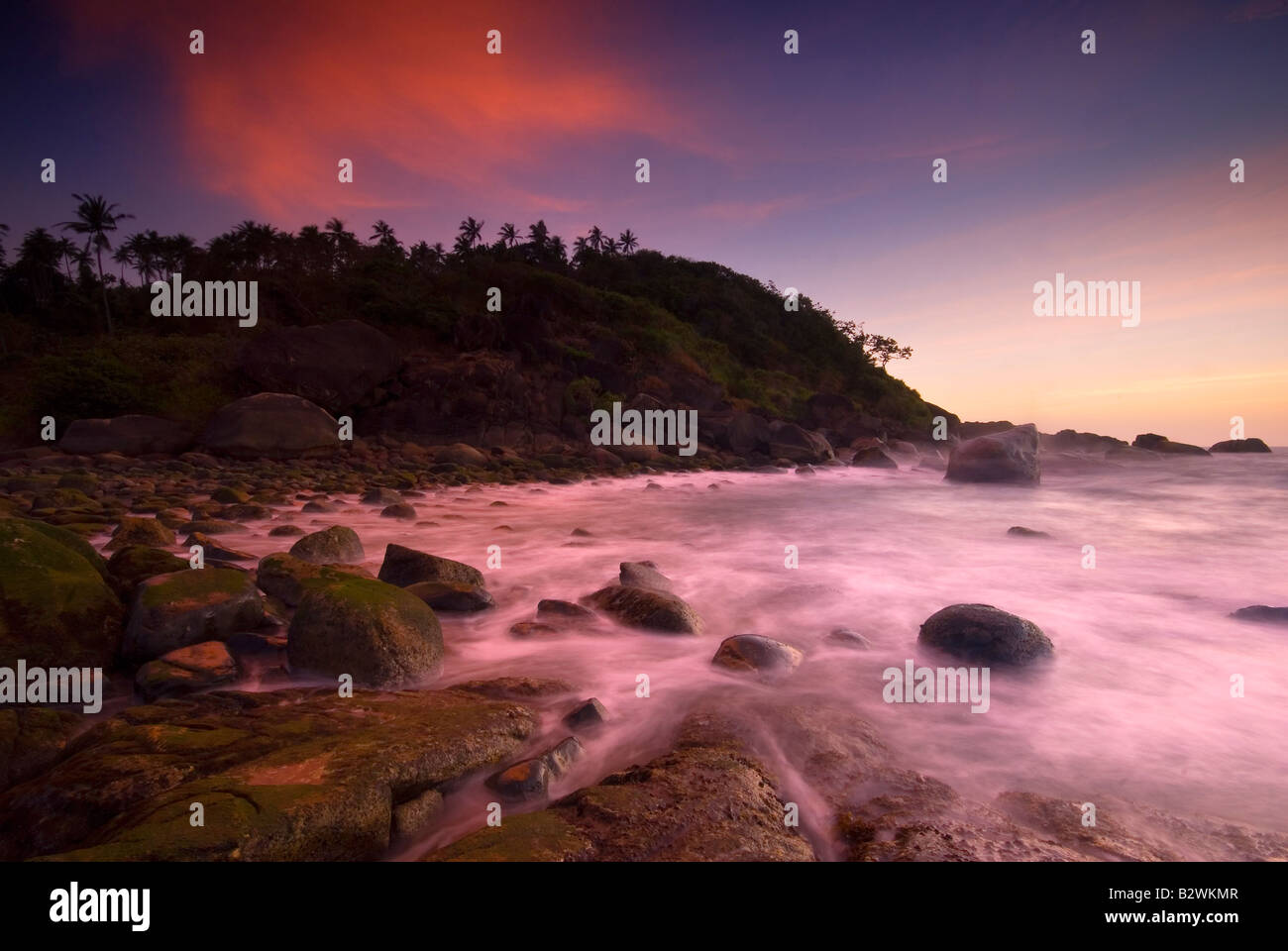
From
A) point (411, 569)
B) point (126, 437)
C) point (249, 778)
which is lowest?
point (249, 778)

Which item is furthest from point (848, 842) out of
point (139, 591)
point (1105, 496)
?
point (1105, 496)

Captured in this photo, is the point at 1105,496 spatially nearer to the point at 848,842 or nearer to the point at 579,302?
the point at 848,842

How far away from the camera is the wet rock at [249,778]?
76.9 inches

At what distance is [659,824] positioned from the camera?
2244 millimetres

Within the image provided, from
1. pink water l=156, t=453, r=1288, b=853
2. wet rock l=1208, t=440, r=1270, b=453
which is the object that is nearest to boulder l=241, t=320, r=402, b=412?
pink water l=156, t=453, r=1288, b=853

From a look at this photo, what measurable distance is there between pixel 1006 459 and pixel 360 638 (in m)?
20.4

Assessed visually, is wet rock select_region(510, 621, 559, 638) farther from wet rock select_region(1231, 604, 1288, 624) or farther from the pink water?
wet rock select_region(1231, 604, 1288, 624)

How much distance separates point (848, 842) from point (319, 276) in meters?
36.3

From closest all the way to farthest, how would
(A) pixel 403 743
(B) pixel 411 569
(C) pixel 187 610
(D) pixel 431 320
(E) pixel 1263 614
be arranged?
(A) pixel 403 743 → (C) pixel 187 610 → (B) pixel 411 569 → (E) pixel 1263 614 → (D) pixel 431 320

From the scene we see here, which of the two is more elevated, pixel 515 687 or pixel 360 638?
pixel 360 638

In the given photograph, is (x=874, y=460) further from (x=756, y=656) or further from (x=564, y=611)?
(x=756, y=656)

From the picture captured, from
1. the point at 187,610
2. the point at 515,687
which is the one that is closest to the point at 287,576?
the point at 187,610

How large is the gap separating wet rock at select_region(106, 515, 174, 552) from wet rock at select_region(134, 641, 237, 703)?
292 cm

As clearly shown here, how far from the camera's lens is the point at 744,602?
6137 mm
